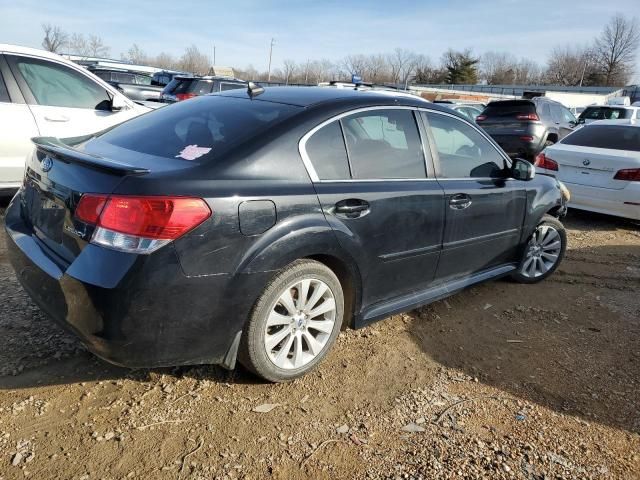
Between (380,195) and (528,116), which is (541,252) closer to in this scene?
(380,195)

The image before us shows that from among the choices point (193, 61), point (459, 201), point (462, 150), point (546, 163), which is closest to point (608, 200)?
point (546, 163)

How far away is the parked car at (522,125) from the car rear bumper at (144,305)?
10.5 m

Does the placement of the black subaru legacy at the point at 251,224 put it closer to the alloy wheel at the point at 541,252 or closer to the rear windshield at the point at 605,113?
the alloy wheel at the point at 541,252

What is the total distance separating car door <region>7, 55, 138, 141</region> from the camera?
541 centimetres

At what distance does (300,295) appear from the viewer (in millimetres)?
2818

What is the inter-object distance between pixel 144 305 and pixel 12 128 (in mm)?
4047

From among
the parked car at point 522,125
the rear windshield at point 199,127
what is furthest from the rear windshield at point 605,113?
the rear windshield at point 199,127

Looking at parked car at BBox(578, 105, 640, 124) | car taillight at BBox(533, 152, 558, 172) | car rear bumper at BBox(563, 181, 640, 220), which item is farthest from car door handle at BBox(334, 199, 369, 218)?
parked car at BBox(578, 105, 640, 124)

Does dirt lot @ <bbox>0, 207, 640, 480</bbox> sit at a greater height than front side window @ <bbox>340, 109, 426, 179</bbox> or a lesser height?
lesser

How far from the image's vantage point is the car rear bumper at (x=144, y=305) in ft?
7.47

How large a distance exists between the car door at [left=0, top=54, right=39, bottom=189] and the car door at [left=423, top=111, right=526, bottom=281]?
415 centimetres

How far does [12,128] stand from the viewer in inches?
208

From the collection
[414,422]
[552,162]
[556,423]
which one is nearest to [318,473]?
[414,422]

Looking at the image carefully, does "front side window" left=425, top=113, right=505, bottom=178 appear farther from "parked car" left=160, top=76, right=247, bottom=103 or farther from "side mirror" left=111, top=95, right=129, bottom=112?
"parked car" left=160, top=76, right=247, bottom=103
